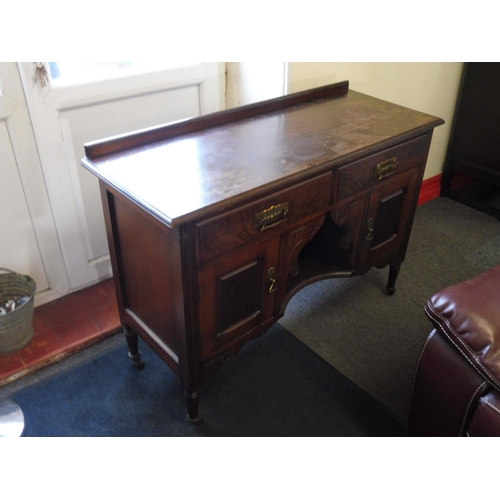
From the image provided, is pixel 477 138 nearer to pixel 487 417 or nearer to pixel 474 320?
pixel 474 320

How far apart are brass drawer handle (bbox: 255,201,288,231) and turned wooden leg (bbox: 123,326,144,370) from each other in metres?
0.68

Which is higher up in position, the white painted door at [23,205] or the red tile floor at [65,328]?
the white painted door at [23,205]

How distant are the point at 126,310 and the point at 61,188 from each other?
567mm

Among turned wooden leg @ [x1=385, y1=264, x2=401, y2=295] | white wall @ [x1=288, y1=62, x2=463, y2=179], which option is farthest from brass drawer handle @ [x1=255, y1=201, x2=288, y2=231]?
turned wooden leg @ [x1=385, y1=264, x2=401, y2=295]

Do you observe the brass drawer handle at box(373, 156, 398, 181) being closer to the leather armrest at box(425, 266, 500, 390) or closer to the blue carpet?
the leather armrest at box(425, 266, 500, 390)

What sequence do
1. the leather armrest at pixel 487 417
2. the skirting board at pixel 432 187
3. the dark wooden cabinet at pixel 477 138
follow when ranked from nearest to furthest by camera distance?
the leather armrest at pixel 487 417 < the dark wooden cabinet at pixel 477 138 < the skirting board at pixel 432 187

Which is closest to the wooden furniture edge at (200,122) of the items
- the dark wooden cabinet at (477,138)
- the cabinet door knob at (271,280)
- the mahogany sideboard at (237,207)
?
the mahogany sideboard at (237,207)

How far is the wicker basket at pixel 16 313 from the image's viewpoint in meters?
1.72

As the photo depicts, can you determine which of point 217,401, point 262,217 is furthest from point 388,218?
point 217,401

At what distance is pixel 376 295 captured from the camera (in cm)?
219

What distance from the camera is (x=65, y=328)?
1.93 m

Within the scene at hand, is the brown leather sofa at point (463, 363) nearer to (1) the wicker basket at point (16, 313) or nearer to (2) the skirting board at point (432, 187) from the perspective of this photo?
(1) the wicker basket at point (16, 313)

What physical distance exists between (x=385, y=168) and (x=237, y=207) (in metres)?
0.65

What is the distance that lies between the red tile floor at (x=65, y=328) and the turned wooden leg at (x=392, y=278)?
3.79 feet
